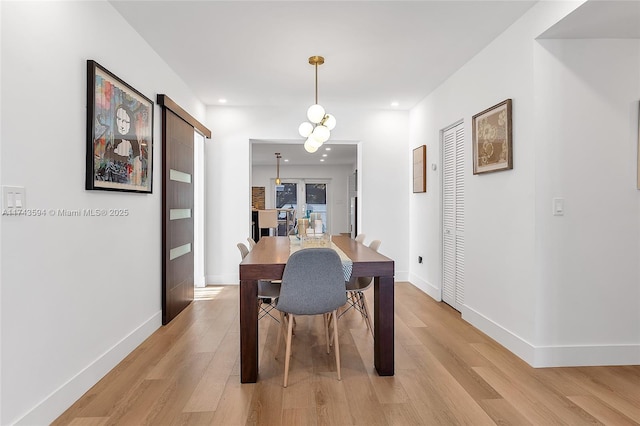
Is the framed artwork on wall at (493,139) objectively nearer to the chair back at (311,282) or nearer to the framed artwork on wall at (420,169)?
the framed artwork on wall at (420,169)

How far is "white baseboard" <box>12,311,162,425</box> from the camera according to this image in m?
1.88

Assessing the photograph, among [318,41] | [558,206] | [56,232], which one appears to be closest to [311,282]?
[56,232]

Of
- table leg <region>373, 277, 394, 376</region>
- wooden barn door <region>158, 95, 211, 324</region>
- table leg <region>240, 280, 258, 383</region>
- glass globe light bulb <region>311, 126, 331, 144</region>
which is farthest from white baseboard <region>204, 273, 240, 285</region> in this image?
table leg <region>373, 277, 394, 376</region>

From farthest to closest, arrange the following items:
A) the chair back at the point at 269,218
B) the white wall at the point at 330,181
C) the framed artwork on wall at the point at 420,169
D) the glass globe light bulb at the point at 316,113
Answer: the white wall at the point at 330,181, the chair back at the point at 269,218, the framed artwork on wall at the point at 420,169, the glass globe light bulb at the point at 316,113

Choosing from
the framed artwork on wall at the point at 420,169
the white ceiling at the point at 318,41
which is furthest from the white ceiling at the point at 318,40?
the framed artwork on wall at the point at 420,169

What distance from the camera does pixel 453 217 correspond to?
4199mm

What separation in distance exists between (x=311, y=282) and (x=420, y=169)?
3156 mm

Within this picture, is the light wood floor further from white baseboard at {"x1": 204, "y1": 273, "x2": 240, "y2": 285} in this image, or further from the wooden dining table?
white baseboard at {"x1": 204, "y1": 273, "x2": 240, "y2": 285}

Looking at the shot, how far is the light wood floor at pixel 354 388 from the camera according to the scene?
199 centimetres

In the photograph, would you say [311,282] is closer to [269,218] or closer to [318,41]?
[318,41]

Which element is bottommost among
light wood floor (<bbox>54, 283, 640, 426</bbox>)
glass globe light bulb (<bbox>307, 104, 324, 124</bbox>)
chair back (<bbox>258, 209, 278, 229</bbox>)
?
light wood floor (<bbox>54, 283, 640, 426</bbox>)

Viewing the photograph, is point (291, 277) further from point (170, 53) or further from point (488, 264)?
point (170, 53)

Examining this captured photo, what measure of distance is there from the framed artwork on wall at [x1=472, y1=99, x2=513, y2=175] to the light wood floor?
58.6 inches

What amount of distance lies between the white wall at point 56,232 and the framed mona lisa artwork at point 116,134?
6cm
